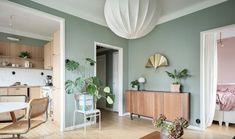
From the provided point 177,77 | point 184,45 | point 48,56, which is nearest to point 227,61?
point 184,45

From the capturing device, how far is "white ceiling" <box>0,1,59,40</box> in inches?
143

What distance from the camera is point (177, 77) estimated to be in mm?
3666

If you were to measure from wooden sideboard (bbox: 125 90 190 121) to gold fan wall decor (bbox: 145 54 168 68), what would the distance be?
0.78m

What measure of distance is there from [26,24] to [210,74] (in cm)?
502

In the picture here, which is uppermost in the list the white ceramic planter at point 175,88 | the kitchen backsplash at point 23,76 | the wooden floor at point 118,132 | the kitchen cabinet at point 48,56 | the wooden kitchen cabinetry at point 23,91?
the kitchen cabinet at point 48,56

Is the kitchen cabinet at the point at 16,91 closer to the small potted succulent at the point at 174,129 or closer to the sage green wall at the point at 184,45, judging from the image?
the sage green wall at the point at 184,45

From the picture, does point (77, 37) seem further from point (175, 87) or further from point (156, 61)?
point (175, 87)

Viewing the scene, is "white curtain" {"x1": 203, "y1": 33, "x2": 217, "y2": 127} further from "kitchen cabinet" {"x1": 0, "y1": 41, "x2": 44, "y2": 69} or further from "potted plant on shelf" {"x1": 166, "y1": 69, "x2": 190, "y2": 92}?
"kitchen cabinet" {"x1": 0, "y1": 41, "x2": 44, "y2": 69}

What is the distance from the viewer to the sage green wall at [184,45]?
319 cm

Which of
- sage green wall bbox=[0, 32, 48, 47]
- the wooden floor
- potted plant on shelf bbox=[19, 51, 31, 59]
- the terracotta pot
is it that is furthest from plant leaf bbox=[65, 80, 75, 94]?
sage green wall bbox=[0, 32, 48, 47]

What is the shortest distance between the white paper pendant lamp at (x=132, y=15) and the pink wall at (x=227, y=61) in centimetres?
466


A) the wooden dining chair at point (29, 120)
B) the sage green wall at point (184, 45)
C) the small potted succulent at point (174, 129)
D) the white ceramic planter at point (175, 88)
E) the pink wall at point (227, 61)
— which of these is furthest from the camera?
the pink wall at point (227, 61)

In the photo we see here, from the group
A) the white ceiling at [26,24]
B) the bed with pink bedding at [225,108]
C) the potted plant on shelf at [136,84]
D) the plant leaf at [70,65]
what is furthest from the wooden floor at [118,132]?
the white ceiling at [26,24]

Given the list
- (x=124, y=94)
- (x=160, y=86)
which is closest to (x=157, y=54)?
(x=160, y=86)
